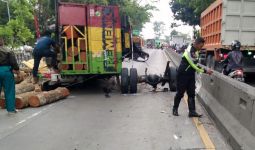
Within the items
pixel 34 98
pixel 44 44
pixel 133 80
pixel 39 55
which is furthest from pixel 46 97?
pixel 133 80

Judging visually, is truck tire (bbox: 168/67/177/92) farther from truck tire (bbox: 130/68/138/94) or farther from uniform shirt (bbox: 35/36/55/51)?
uniform shirt (bbox: 35/36/55/51)

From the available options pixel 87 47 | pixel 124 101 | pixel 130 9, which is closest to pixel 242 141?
pixel 124 101

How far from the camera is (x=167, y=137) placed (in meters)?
6.50

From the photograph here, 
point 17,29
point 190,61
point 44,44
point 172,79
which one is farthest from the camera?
point 17,29

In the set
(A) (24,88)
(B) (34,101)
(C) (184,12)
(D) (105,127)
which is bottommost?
(D) (105,127)

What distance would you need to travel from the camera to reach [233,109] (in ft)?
20.1

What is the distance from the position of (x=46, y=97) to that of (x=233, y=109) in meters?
5.37

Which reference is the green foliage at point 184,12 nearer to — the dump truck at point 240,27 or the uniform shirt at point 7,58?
the dump truck at point 240,27

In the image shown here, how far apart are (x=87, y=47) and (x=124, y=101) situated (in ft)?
7.53

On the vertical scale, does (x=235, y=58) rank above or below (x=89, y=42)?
below

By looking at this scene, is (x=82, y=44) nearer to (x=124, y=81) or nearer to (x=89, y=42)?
(x=89, y=42)

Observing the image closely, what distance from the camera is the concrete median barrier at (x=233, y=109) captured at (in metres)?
5.07

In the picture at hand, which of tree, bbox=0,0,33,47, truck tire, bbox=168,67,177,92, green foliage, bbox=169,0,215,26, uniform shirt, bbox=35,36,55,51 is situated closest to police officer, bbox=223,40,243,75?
truck tire, bbox=168,67,177,92

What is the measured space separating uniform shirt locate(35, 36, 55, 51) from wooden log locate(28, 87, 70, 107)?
162 centimetres
